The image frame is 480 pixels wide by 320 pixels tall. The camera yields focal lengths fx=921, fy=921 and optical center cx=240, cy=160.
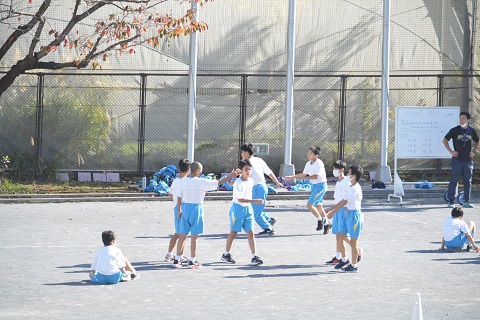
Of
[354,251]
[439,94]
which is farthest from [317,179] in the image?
A: [439,94]

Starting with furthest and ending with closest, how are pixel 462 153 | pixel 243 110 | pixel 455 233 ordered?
pixel 243 110 < pixel 462 153 < pixel 455 233

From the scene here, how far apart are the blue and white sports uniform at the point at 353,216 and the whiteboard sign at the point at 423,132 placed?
8.61 metres

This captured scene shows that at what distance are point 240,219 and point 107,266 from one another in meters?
2.59

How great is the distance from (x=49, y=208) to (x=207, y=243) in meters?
5.40

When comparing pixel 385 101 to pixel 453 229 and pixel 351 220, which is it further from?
pixel 351 220

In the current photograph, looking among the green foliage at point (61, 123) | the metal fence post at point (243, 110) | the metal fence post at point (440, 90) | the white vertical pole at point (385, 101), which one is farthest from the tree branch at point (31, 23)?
the metal fence post at point (440, 90)

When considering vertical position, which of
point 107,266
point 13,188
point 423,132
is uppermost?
point 423,132

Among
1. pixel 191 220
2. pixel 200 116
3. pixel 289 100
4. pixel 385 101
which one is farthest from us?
pixel 200 116

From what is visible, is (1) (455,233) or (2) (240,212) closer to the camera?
(2) (240,212)

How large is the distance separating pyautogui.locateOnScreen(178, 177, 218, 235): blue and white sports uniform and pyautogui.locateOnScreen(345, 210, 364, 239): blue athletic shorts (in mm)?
2101

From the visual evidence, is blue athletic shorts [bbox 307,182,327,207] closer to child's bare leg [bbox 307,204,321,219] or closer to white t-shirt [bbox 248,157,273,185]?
child's bare leg [bbox 307,204,321,219]

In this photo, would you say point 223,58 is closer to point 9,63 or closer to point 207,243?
point 9,63

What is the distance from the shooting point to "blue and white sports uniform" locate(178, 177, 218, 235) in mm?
13438

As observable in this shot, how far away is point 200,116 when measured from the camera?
2561 centimetres
